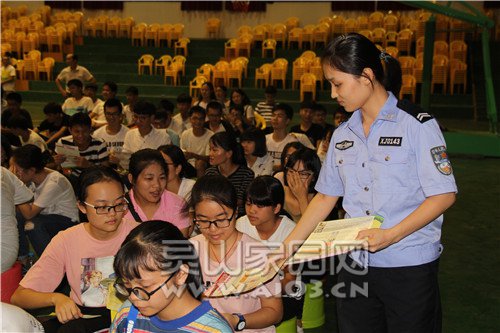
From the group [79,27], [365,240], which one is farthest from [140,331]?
[79,27]

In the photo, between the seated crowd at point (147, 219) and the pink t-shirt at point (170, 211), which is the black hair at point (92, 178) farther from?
the pink t-shirt at point (170, 211)

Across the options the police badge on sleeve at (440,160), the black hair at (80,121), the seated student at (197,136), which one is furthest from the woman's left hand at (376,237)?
the seated student at (197,136)

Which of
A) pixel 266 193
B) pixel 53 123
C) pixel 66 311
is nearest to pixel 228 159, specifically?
pixel 266 193

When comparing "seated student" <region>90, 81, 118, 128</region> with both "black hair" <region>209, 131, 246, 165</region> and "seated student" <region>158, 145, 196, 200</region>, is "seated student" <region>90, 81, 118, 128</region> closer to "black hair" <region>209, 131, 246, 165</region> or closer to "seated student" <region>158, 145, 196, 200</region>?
"black hair" <region>209, 131, 246, 165</region>

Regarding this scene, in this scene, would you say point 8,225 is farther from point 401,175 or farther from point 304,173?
point 401,175

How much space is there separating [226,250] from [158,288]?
2.89ft

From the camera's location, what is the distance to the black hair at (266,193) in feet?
11.5

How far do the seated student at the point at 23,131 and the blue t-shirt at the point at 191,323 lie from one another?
4659mm

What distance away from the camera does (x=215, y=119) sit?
24.0 feet

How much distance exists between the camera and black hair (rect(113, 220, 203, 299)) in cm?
181

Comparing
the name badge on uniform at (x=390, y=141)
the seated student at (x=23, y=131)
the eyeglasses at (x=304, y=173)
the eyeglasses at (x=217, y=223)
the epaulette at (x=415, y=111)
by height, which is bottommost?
the seated student at (x=23, y=131)

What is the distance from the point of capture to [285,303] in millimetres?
3156

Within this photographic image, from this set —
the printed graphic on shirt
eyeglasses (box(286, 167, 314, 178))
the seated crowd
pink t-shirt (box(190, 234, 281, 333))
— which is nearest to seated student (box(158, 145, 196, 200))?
the seated crowd

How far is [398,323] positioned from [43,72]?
14.4m
